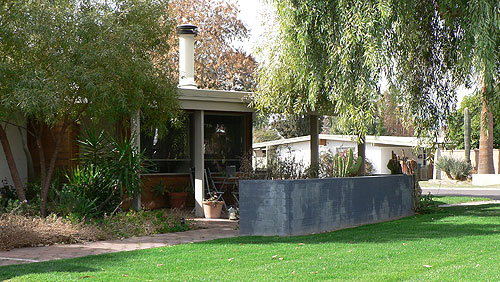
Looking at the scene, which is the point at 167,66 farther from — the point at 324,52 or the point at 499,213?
the point at 499,213

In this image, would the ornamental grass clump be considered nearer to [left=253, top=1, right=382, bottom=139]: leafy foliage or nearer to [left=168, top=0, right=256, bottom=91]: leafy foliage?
[left=253, top=1, right=382, bottom=139]: leafy foliage

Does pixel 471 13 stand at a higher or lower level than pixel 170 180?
higher

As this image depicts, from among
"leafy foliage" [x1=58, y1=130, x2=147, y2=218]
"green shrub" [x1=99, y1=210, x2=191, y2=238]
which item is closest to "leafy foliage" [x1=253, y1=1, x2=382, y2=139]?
"green shrub" [x1=99, y1=210, x2=191, y2=238]

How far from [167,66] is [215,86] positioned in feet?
64.8

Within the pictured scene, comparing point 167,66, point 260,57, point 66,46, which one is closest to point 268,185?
point 167,66

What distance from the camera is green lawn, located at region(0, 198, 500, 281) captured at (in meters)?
6.80

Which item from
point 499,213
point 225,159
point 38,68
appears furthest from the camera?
point 225,159

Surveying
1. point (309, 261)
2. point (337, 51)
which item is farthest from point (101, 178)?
point (309, 261)

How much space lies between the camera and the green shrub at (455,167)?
102 ft

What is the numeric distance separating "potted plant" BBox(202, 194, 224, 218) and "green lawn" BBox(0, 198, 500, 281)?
3565 mm

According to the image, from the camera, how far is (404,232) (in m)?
10.5

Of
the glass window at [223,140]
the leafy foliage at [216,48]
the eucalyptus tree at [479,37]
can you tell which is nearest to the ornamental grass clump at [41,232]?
the glass window at [223,140]

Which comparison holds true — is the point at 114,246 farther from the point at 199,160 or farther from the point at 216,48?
the point at 216,48

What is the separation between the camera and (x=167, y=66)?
12.0 meters
